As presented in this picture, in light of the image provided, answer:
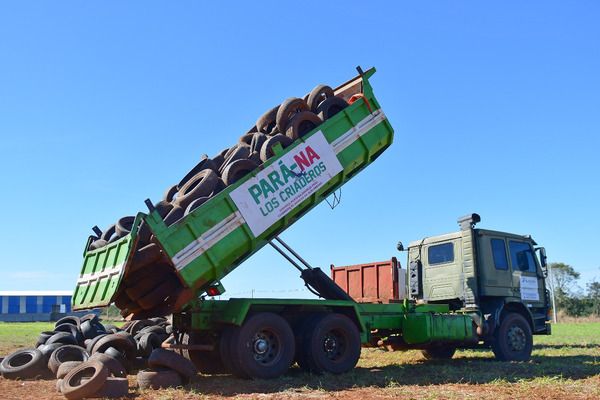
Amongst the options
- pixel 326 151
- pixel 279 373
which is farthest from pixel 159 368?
pixel 326 151

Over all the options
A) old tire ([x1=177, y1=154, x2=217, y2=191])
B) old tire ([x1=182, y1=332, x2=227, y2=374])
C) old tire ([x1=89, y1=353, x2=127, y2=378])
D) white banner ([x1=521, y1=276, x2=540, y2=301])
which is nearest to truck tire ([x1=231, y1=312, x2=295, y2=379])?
old tire ([x1=182, y1=332, x2=227, y2=374])

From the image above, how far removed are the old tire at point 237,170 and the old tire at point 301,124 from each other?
1.00 meters

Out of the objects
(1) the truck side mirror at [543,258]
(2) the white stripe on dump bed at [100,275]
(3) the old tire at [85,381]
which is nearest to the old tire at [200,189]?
(2) the white stripe on dump bed at [100,275]

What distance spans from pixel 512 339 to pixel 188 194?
8.06 meters

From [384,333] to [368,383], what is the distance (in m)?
2.86

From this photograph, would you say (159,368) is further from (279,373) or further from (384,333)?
(384,333)

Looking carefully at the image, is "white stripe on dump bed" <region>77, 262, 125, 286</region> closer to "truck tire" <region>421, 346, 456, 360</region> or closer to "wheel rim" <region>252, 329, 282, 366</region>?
"wheel rim" <region>252, 329, 282, 366</region>

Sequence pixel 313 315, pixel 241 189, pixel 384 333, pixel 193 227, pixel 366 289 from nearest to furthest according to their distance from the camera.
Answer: pixel 193 227 → pixel 241 189 → pixel 313 315 → pixel 384 333 → pixel 366 289

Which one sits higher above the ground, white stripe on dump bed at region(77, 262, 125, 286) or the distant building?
the distant building

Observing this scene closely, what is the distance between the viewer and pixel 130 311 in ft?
29.4

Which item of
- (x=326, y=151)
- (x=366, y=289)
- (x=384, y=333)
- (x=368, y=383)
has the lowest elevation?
(x=368, y=383)

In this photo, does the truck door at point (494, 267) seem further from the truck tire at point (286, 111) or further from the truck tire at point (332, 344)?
the truck tire at point (286, 111)

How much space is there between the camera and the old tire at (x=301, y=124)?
959cm

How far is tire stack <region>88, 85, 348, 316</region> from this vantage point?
837 centimetres
